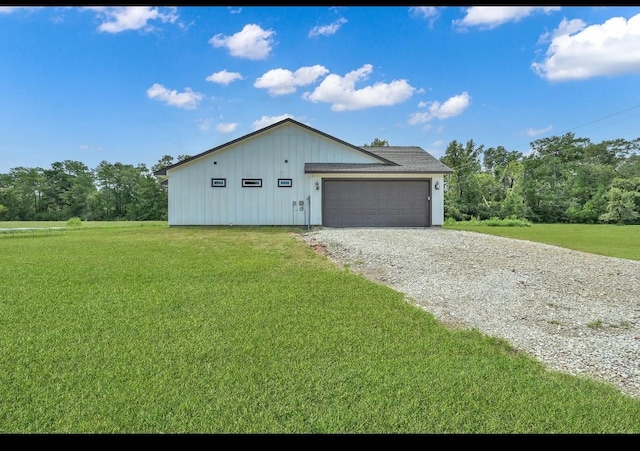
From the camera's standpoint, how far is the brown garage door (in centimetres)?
1420

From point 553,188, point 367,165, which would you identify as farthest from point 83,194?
point 553,188

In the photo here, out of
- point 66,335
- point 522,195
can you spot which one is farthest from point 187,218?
point 522,195

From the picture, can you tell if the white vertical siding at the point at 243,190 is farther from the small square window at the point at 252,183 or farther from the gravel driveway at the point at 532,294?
the gravel driveway at the point at 532,294

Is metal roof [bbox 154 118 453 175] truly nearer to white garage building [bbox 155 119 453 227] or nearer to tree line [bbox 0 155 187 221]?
white garage building [bbox 155 119 453 227]

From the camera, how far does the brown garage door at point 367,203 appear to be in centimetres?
1420

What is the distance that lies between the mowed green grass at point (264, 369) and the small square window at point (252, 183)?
9.46m

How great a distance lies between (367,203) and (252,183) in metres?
4.79

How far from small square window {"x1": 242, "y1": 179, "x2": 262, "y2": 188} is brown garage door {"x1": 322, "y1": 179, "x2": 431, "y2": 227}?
2.65 meters

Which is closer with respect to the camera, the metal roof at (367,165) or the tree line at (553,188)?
the metal roof at (367,165)

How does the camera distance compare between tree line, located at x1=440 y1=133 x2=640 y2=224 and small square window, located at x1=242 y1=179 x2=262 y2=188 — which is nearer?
small square window, located at x1=242 y1=179 x2=262 y2=188

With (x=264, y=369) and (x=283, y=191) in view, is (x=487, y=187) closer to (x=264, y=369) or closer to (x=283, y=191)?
(x=283, y=191)

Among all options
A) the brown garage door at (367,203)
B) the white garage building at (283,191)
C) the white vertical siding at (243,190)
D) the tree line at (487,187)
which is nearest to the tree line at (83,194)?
the tree line at (487,187)

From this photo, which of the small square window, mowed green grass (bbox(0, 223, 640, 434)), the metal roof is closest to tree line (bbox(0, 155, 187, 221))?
the metal roof

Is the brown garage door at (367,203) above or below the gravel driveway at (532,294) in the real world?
above
